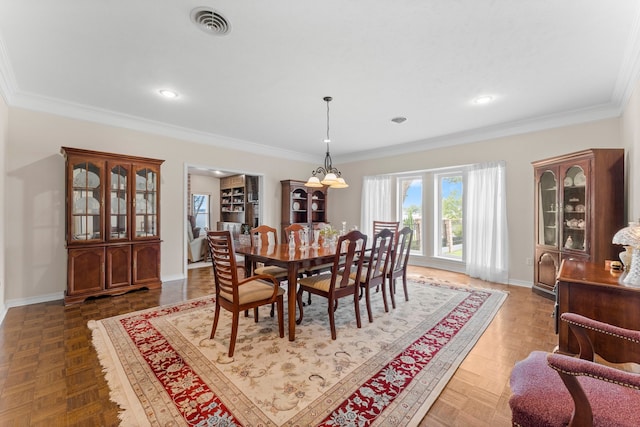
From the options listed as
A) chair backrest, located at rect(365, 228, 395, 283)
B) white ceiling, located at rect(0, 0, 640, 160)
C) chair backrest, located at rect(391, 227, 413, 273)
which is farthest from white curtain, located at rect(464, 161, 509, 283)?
chair backrest, located at rect(365, 228, 395, 283)

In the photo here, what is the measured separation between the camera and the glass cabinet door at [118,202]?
3715 millimetres

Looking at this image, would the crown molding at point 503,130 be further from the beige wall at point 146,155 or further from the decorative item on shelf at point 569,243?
the decorative item on shelf at point 569,243

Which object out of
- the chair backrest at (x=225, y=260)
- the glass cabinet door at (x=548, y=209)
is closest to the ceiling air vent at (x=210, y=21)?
the chair backrest at (x=225, y=260)

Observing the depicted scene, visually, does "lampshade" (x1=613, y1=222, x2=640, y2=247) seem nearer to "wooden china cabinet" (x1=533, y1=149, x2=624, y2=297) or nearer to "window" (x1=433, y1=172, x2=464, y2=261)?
"wooden china cabinet" (x1=533, y1=149, x2=624, y2=297)

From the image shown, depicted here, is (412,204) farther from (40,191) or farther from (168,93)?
(40,191)

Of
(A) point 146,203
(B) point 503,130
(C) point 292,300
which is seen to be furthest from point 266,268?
(B) point 503,130

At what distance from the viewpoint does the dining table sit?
2.46 m

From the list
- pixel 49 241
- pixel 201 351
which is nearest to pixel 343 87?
pixel 201 351

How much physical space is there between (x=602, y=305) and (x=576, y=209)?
2.36 m

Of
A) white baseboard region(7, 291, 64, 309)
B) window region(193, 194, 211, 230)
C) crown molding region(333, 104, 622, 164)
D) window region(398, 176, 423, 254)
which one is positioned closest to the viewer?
white baseboard region(7, 291, 64, 309)

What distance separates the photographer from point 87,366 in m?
2.05

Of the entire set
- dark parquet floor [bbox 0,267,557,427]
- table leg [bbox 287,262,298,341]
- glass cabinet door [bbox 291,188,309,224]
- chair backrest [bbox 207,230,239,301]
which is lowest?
dark parquet floor [bbox 0,267,557,427]

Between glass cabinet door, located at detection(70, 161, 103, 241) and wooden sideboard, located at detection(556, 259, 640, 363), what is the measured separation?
4.87 meters

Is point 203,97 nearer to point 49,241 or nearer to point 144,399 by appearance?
point 49,241
